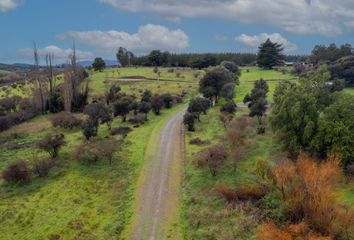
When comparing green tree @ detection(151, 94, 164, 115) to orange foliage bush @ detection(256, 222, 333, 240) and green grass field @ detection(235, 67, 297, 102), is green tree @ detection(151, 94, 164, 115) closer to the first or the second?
green grass field @ detection(235, 67, 297, 102)

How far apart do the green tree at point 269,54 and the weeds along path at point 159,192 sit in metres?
94.6

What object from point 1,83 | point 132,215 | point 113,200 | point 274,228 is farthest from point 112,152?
point 1,83

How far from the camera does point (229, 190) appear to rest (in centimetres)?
4044

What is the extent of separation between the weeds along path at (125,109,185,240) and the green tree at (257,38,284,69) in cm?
9455

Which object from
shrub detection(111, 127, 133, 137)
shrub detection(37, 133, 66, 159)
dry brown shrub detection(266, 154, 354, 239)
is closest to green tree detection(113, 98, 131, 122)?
shrub detection(111, 127, 133, 137)

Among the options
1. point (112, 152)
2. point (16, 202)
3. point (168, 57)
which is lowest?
point (16, 202)

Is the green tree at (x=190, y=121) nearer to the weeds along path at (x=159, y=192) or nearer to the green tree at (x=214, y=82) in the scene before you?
the weeds along path at (x=159, y=192)

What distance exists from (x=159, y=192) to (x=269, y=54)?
114915mm

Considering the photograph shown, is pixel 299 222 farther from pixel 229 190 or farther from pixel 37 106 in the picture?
pixel 37 106

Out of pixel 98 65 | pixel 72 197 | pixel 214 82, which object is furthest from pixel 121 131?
pixel 98 65

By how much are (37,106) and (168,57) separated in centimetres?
8635

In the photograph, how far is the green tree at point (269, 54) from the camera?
14812 cm

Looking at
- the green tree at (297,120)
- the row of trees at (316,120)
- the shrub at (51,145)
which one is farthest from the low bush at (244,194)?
the shrub at (51,145)

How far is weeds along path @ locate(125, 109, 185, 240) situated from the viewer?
35.8 meters
